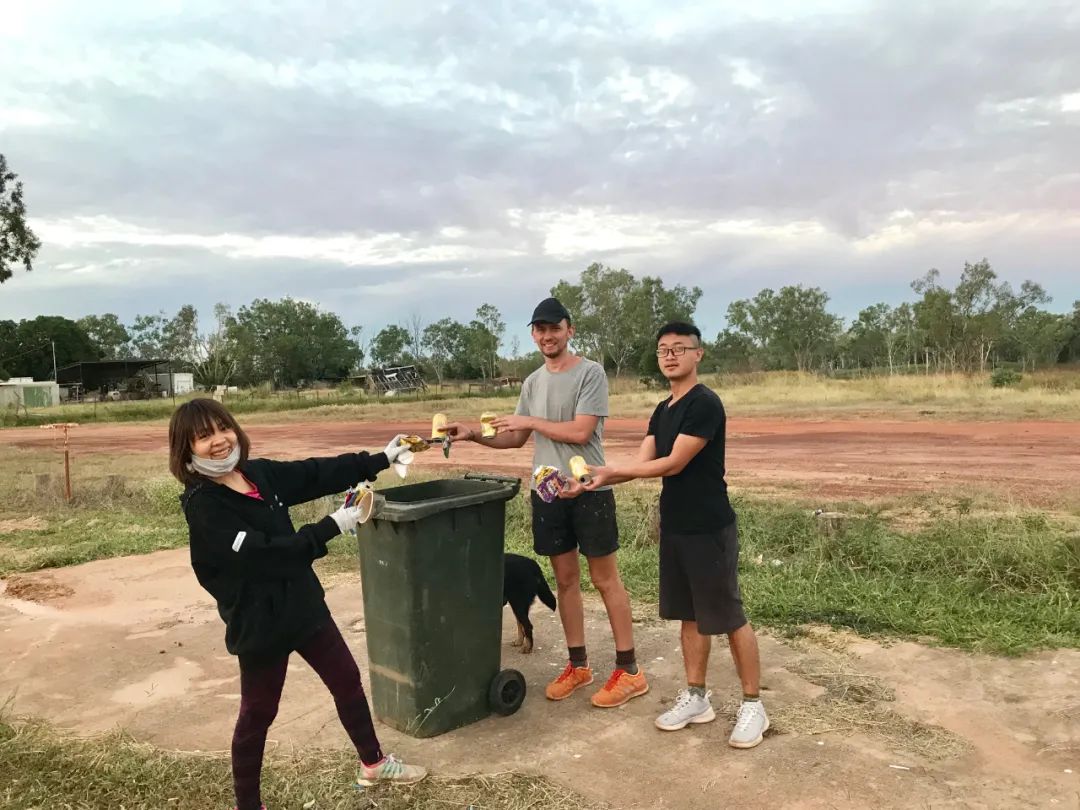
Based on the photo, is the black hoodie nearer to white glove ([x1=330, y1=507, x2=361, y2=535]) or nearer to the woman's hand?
white glove ([x1=330, y1=507, x2=361, y2=535])

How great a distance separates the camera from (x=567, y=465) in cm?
360

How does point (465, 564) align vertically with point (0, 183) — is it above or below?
below

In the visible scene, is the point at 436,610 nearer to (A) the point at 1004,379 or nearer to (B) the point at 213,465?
(B) the point at 213,465

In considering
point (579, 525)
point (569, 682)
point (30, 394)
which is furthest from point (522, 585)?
point (30, 394)

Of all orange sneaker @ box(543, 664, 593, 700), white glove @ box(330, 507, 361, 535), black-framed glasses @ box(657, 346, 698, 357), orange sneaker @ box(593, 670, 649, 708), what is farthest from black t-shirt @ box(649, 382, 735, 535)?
white glove @ box(330, 507, 361, 535)

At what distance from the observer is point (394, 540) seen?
11.0 feet

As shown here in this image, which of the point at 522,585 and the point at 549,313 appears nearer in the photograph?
the point at 549,313

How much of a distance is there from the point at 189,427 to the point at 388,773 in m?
1.45

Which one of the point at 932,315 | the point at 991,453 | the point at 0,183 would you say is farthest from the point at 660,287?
the point at 991,453

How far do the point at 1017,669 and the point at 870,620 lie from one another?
814 mm

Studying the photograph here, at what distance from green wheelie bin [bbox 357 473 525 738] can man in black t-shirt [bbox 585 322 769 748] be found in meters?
0.63

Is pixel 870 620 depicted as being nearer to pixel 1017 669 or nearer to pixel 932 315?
pixel 1017 669

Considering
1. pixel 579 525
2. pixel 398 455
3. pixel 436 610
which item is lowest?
pixel 436 610

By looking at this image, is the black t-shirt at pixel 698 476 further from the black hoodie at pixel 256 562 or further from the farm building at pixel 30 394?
the farm building at pixel 30 394
